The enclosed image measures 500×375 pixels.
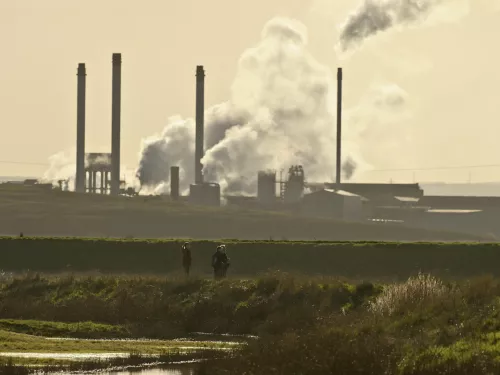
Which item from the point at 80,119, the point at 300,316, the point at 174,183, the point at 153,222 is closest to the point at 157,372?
the point at 300,316

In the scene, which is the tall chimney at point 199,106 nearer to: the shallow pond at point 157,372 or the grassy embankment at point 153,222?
the grassy embankment at point 153,222

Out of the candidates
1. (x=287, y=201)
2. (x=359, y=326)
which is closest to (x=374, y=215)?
(x=287, y=201)

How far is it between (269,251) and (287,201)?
12750cm

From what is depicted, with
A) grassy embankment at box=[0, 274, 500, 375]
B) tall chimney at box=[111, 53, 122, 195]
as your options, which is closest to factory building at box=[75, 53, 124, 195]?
tall chimney at box=[111, 53, 122, 195]

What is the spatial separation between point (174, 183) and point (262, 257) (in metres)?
116

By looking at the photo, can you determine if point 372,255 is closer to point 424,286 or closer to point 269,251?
point 269,251

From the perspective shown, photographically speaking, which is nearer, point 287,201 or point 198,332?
point 198,332

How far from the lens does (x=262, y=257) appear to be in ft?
204

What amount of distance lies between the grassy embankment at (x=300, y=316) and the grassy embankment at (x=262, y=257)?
10.5m

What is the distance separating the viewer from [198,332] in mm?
44719

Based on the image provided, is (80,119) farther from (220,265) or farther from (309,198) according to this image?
(220,265)

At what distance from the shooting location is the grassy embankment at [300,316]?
2816cm

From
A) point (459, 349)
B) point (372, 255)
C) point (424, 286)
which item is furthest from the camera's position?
point (372, 255)

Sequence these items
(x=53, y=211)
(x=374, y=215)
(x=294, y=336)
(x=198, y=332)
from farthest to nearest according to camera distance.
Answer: (x=374, y=215), (x=53, y=211), (x=198, y=332), (x=294, y=336)
